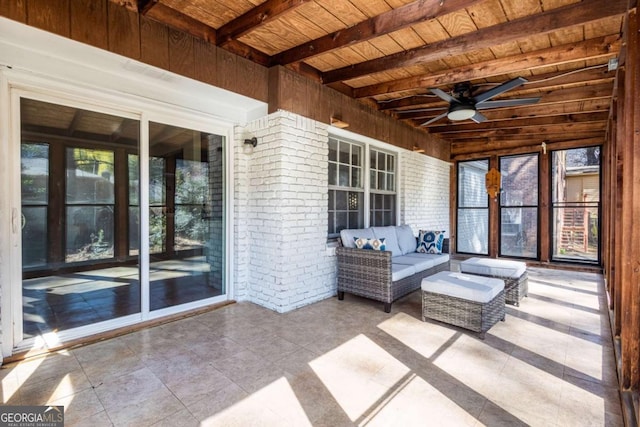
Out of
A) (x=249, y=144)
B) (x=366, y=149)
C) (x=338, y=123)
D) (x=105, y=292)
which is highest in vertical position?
(x=338, y=123)

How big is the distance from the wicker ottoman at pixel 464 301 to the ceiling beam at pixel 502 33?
2334mm

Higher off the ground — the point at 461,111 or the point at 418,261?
the point at 461,111

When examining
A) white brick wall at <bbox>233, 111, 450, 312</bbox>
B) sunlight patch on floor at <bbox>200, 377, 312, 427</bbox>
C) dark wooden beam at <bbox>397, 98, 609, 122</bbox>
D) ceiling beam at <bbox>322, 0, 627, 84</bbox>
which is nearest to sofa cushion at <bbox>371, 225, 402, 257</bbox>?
white brick wall at <bbox>233, 111, 450, 312</bbox>

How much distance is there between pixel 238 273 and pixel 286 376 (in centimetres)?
200

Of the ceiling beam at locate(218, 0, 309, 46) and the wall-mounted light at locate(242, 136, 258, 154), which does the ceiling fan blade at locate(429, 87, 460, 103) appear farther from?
the wall-mounted light at locate(242, 136, 258, 154)

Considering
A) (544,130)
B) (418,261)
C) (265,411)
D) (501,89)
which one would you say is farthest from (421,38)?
(544,130)

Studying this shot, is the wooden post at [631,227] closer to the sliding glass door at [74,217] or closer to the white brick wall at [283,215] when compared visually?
the white brick wall at [283,215]

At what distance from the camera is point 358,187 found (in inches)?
199

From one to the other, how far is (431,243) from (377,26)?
349 centimetres

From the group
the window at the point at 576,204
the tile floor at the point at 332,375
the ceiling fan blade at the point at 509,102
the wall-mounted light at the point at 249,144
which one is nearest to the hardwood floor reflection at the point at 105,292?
the tile floor at the point at 332,375

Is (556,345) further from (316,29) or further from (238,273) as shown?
(316,29)

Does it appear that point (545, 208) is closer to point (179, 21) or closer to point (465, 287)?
point (465, 287)

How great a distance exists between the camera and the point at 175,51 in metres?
2.94

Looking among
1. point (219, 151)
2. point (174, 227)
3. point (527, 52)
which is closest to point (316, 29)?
point (219, 151)
